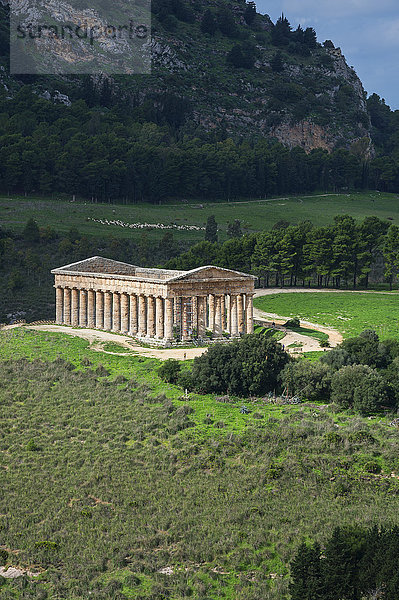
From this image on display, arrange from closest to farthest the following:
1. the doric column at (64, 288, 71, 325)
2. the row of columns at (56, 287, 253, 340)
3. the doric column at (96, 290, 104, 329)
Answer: the row of columns at (56, 287, 253, 340)
the doric column at (96, 290, 104, 329)
the doric column at (64, 288, 71, 325)

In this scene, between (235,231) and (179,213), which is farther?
(179,213)

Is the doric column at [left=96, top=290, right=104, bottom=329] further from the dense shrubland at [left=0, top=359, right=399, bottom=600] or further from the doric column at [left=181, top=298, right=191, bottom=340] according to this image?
the dense shrubland at [left=0, top=359, right=399, bottom=600]

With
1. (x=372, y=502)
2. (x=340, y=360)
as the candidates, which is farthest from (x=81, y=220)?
(x=372, y=502)

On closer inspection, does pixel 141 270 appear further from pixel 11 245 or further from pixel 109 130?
pixel 109 130

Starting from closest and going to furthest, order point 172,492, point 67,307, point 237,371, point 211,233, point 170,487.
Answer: point 172,492
point 170,487
point 237,371
point 67,307
point 211,233

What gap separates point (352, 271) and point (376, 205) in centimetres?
8110

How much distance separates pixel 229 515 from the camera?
44406 millimetres

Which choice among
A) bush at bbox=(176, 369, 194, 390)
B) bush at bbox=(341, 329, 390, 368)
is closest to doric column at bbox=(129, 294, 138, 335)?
bush at bbox=(176, 369, 194, 390)

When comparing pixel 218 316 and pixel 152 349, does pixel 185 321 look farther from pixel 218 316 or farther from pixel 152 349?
pixel 218 316

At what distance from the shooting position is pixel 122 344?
79938mm

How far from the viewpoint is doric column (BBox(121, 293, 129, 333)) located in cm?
8550

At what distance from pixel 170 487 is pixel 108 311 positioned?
41.6 m

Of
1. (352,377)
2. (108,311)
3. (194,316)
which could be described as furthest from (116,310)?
(352,377)

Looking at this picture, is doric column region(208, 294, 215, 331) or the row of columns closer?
the row of columns
